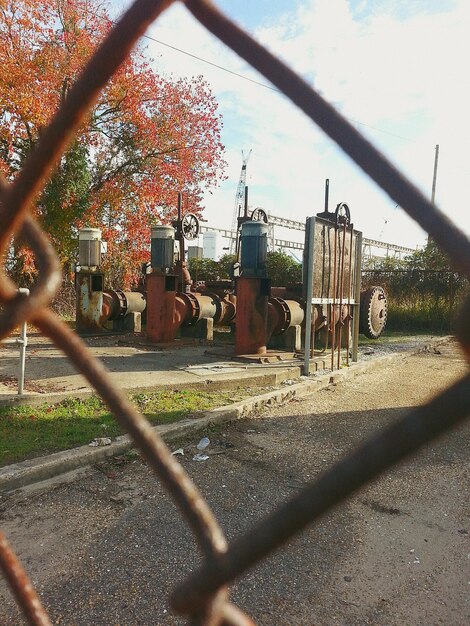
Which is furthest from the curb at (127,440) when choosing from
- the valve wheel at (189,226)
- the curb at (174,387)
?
the valve wheel at (189,226)

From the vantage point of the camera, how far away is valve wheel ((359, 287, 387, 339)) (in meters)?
10.9

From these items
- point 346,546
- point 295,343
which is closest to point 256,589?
point 346,546

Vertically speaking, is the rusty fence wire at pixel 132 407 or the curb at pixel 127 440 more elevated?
the rusty fence wire at pixel 132 407

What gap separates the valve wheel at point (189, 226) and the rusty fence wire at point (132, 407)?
1051 centimetres

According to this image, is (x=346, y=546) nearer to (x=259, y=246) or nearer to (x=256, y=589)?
(x=256, y=589)

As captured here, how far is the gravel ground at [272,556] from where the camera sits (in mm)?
2342

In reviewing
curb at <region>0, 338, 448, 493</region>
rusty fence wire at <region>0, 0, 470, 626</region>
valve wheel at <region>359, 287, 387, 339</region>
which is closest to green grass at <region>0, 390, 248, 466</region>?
curb at <region>0, 338, 448, 493</region>

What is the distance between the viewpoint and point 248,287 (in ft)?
27.7

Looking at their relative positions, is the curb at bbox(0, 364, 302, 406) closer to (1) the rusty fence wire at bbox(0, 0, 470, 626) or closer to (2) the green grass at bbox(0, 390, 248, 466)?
(2) the green grass at bbox(0, 390, 248, 466)

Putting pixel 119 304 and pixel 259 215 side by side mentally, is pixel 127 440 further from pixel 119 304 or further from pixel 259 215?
pixel 119 304

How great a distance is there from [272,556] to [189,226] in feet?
30.8

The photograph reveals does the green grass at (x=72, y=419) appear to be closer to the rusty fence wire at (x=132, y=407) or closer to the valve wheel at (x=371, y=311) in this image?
the rusty fence wire at (x=132, y=407)

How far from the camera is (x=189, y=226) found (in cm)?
1146

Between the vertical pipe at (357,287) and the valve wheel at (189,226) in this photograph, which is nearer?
the vertical pipe at (357,287)
